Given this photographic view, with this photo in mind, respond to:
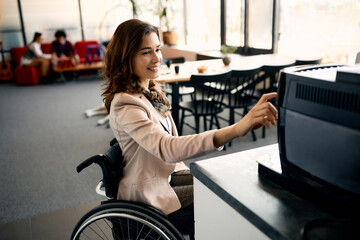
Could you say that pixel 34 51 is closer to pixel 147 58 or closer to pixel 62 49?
pixel 62 49

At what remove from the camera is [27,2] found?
7965 millimetres

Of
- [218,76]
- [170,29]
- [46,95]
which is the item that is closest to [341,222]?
[218,76]

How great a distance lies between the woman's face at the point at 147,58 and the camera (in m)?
1.33

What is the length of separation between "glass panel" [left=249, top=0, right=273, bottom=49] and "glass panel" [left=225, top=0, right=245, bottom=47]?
0.22 m

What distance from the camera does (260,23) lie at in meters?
5.05

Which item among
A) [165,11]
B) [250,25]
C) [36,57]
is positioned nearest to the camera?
[250,25]

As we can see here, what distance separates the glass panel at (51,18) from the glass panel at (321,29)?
18.2 ft

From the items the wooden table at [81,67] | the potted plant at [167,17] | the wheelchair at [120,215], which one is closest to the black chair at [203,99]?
the wheelchair at [120,215]

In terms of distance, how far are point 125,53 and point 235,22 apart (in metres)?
4.72

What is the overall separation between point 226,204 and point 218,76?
2.18 metres

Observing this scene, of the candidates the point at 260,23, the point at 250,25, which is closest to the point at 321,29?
the point at 260,23

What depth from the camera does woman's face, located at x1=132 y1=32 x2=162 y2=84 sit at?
1.33 meters

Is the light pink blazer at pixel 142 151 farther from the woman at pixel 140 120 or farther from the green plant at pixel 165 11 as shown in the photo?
the green plant at pixel 165 11

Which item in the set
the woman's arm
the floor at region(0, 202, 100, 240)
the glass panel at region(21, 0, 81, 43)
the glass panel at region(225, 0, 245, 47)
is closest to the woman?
the woman's arm
